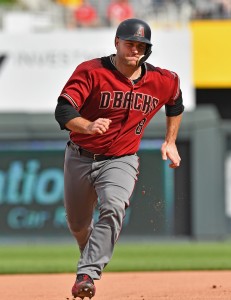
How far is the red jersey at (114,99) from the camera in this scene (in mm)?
5902

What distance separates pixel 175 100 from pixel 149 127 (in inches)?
265

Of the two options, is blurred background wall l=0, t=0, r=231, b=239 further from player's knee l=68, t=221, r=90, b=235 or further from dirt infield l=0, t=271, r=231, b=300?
player's knee l=68, t=221, r=90, b=235

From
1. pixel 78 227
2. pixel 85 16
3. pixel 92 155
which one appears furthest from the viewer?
pixel 85 16

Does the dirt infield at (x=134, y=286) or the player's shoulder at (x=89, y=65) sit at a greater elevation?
the player's shoulder at (x=89, y=65)

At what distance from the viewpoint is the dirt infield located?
681 centimetres

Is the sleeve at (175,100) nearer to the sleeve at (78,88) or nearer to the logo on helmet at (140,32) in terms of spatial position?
the logo on helmet at (140,32)

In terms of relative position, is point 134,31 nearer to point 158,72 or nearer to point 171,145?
point 158,72

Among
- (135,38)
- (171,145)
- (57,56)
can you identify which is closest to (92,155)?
(171,145)

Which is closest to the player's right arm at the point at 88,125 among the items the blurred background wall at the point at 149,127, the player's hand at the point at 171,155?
the player's hand at the point at 171,155

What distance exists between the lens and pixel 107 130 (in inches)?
238

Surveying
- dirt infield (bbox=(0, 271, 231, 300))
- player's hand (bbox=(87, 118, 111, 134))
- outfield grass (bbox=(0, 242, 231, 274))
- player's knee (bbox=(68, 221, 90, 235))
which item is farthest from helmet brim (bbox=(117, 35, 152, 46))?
outfield grass (bbox=(0, 242, 231, 274))

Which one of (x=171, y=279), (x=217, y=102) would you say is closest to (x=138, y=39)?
(x=171, y=279)

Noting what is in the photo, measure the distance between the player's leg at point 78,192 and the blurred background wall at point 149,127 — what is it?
5270 mm

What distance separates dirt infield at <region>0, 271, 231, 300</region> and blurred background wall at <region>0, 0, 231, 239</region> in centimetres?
323
